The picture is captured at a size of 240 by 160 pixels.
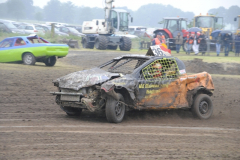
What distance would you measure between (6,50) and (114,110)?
11754mm

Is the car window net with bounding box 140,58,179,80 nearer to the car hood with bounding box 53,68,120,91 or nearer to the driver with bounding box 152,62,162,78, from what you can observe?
the driver with bounding box 152,62,162,78

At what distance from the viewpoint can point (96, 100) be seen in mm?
7941

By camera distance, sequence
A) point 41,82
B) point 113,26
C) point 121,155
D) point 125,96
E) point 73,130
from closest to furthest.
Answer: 1. point 121,155
2. point 73,130
3. point 125,96
4. point 41,82
5. point 113,26

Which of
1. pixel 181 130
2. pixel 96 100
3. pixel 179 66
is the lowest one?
pixel 181 130

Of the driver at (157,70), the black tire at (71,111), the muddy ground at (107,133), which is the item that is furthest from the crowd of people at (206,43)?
the black tire at (71,111)

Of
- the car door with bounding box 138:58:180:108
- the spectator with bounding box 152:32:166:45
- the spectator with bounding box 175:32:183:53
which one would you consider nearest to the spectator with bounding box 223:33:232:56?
the spectator with bounding box 175:32:183:53

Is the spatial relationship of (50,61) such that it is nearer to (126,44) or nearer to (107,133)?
(126,44)

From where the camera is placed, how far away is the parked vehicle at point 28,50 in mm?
17578

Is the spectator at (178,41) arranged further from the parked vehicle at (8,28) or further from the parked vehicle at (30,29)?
the parked vehicle at (8,28)

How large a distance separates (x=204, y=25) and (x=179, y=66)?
2879 centimetres

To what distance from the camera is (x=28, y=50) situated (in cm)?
1766

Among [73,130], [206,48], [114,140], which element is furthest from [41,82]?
[206,48]

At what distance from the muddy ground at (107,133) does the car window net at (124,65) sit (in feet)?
Result: 3.80

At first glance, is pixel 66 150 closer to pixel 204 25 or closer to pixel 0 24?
pixel 204 25
